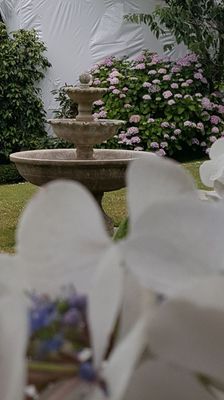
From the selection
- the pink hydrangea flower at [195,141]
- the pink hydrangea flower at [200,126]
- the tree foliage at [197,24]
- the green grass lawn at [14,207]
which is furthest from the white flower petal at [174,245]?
the pink hydrangea flower at [195,141]

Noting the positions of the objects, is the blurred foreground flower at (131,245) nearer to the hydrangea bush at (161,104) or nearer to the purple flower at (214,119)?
the hydrangea bush at (161,104)

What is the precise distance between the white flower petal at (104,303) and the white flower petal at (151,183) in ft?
0.12

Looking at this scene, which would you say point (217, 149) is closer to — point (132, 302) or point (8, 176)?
point (132, 302)

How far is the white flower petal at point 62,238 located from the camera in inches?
11.9

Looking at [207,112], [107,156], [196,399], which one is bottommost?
[207,112]

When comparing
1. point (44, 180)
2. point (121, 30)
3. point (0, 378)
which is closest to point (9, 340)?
point (0, 378)

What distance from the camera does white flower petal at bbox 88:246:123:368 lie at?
0.27 m

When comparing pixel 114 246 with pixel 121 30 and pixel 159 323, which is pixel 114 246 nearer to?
pixel 159 323

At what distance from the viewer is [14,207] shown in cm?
799

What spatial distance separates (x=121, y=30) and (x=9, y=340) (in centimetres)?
1239

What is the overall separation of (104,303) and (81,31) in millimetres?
12438

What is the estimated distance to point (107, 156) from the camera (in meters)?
7.30

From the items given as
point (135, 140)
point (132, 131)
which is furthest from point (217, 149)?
point (132, 131)

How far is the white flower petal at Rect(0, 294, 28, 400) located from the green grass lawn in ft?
19.1
